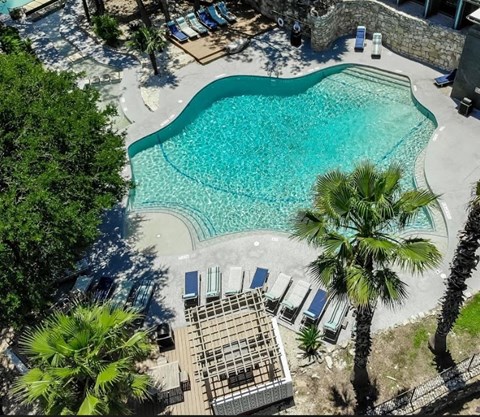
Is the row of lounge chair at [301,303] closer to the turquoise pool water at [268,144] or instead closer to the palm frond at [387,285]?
the turquoise pool water at [268,144]

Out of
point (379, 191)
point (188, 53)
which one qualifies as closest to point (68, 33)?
point (188, 53)

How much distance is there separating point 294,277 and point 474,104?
44.3 ft

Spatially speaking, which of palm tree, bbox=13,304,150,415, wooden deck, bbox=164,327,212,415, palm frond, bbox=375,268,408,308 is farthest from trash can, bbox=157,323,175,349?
palm frond, bbox=375,268,408,308

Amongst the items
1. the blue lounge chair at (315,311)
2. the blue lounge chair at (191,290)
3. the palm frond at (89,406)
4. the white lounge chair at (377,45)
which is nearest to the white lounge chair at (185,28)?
the white lounge chair at (377,45)

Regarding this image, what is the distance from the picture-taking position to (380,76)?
1142 inches

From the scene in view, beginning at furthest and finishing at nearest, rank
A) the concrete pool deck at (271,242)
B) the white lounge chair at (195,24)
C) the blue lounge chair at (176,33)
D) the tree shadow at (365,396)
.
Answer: the white lounge chair at (195,24) → the blue lounge chair at (176,33) → the concrete pool deck at (271,242) → the tree shadow at (365,396)

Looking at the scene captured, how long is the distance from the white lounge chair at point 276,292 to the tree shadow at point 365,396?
4216 mm

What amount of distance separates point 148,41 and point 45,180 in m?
14.8

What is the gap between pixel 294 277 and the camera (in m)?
20.8

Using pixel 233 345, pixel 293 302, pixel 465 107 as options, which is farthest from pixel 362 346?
pixel 465 107

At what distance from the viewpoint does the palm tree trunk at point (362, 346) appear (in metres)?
14.0

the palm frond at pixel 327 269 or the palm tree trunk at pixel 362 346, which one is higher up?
the palm frond at pixel 327 269

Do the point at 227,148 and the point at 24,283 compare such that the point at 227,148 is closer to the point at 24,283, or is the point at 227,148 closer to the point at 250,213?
the point at 250,213

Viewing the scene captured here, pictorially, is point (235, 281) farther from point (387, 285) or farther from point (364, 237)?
point (387, 285)
